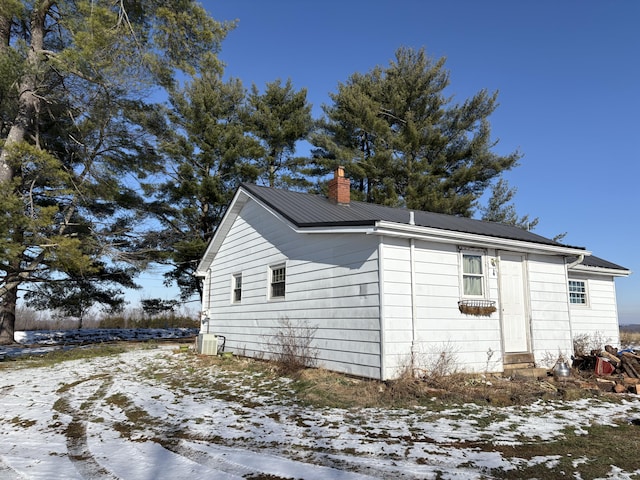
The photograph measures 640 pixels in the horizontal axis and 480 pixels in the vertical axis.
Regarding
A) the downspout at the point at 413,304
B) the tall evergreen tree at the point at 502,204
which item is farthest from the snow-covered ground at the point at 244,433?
the tall evergreen tree at the point at 502,204

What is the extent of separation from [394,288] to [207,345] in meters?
7.73

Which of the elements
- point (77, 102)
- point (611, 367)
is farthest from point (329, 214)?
point (77, 102)

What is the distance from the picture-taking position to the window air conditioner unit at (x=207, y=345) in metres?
13.4

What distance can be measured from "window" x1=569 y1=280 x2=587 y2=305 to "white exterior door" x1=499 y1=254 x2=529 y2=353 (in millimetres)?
4542

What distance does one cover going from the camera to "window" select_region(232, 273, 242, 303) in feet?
45.1

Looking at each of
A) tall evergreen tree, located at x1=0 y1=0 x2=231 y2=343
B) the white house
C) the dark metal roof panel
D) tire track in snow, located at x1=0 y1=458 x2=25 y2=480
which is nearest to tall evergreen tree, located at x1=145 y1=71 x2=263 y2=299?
tall evergreen tree, located at x1=0 y1=0 x2=231 y2=343

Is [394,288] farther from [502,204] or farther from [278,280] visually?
[502,204]

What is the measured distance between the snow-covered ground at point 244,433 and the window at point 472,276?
115 inches

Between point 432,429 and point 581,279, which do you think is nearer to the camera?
point 432,429

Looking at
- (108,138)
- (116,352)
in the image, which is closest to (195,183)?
(108,138)

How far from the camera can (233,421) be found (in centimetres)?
566

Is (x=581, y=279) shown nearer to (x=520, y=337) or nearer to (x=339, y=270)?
(x=520, y=337)

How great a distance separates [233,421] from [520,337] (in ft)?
23.6

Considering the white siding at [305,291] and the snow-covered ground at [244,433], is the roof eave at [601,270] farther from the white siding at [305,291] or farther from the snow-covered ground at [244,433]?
the white siding at [305,291]
